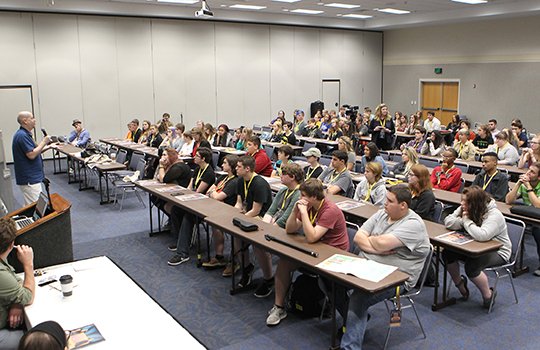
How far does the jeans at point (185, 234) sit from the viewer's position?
19.4 feet

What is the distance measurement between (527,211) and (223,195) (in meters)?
3.30

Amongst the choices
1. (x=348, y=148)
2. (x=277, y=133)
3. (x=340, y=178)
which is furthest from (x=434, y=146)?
(x=340, y=178)

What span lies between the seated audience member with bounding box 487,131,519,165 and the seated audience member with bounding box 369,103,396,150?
4.18m

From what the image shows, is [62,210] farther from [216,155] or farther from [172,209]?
[216,155]

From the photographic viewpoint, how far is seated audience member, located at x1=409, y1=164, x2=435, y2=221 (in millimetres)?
5164

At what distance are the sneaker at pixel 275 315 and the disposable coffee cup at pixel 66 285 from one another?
178 cm

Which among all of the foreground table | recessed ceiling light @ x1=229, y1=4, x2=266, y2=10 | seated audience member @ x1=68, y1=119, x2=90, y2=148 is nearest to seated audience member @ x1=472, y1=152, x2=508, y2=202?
the foreground table

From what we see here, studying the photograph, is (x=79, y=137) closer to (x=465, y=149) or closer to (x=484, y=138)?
(x=465, y=149)

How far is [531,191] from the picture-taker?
5.48 metres

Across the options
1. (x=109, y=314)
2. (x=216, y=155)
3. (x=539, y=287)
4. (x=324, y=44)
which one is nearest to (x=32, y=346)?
(x=109, y=314)

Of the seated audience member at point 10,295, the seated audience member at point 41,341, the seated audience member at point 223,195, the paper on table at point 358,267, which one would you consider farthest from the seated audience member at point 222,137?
the seated audience member at point 41,341

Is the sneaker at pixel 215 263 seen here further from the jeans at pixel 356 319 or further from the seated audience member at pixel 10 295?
the seated audience member at pixel 10 295

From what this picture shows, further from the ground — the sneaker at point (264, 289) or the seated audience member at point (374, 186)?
the seated audience member at point (374, 186)

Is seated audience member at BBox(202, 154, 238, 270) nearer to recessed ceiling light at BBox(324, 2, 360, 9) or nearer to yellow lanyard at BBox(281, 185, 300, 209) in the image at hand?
yellow lanyard at BBox(281, 185, 300, 209)
